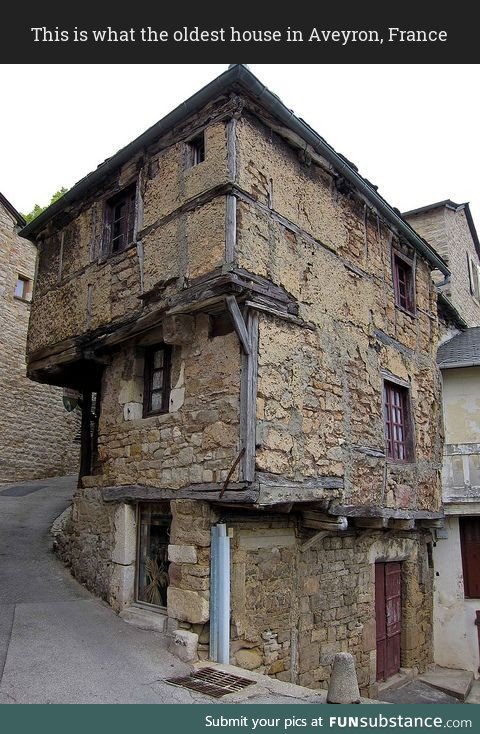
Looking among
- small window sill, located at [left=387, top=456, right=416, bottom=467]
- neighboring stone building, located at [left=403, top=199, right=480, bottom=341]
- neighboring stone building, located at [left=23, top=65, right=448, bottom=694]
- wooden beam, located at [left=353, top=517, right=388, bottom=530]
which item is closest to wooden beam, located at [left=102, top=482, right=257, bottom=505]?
neighboring stone building, located at [left=23, top=65, right=448, bottom=694]

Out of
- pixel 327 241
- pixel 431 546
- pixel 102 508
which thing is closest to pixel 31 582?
pixel 102 508

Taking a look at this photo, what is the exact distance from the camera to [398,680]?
845 cm

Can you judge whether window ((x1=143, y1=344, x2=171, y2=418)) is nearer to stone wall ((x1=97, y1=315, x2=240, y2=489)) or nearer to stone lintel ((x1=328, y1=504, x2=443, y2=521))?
stone wall ((x1=97, y1=315, x2=240, y2=489))

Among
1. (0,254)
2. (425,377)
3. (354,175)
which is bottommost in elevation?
(425,377)

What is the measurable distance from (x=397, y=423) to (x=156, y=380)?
380cm

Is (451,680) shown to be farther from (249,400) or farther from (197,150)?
(197,150)

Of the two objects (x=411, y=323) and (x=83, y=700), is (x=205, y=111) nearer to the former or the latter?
(x=411, y=323)

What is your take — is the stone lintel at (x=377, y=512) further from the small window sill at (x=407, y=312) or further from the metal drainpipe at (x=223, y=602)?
the small window sill at (x=407, y=312)

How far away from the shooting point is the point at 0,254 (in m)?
15.8

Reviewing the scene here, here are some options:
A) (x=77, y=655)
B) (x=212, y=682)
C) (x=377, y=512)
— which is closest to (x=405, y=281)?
(x=377, y=512)

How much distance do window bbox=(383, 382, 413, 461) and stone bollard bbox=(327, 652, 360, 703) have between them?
398cm

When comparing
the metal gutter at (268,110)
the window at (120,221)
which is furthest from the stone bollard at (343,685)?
the metal gutter at (268,110)
